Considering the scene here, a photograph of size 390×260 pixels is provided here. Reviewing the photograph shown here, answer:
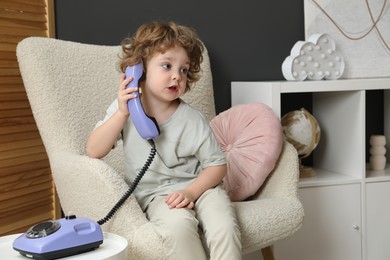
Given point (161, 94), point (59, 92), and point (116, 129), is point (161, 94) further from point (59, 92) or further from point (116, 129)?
point (59, 92)

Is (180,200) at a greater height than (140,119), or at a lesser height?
lesser

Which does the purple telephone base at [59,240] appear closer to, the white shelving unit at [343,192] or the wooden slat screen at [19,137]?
the wooden slat screen at [19,137]

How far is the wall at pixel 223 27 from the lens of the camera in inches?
89.1

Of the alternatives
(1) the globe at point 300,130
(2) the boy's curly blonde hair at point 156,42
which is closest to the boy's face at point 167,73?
(2) the boy's curly blonde hair at point 156,42

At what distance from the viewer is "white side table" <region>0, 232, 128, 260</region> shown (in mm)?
1183

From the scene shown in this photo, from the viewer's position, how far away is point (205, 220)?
1.45 metres

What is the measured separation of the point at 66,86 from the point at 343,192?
3.65 feet

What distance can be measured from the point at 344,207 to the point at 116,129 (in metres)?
1.08

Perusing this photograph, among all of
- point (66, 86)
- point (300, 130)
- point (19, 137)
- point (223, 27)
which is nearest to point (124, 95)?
point (66, 86)

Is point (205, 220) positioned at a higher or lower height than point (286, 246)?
higher

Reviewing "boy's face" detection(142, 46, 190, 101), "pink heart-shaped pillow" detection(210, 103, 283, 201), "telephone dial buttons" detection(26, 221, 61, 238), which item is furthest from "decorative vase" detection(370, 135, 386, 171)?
"telephone dial buttons" detection(26, 221, 61, 238)

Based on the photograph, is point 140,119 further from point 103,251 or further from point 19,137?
point 19,137

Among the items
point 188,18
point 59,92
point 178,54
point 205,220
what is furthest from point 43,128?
point 188,18

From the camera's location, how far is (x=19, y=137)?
6.73 feet
